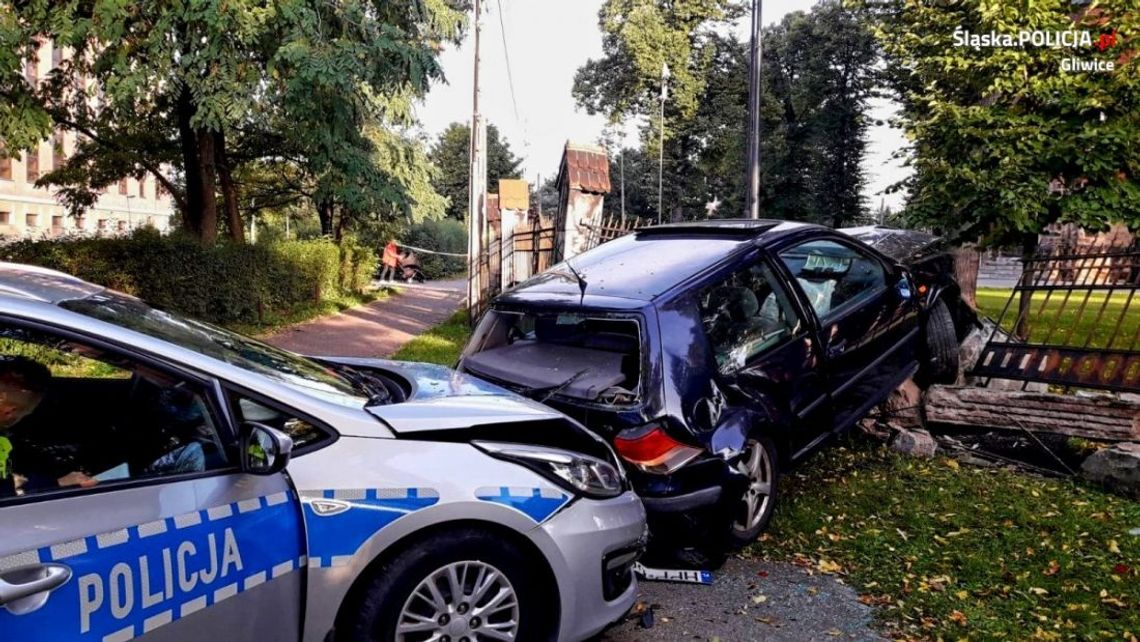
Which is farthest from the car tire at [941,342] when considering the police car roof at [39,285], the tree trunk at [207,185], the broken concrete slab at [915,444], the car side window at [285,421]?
the tree trunk at [207,185]

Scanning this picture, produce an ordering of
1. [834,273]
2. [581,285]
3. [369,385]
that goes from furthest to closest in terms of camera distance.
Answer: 1. [834,273]
2. [581,285]
3. [369,385]

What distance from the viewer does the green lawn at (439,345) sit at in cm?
1076

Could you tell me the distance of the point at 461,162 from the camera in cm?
6138

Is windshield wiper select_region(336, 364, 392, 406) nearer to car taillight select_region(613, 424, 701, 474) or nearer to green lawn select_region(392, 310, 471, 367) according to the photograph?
car taillight select_region(613, 424, 701, 474)

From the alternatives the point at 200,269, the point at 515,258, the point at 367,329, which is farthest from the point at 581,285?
the point at 367,329

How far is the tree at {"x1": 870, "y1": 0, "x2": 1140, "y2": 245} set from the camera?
25.3 feet

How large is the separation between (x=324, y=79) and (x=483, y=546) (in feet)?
29.1

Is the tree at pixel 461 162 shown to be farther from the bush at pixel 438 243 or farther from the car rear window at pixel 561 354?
the car rear window at pixel 561 354

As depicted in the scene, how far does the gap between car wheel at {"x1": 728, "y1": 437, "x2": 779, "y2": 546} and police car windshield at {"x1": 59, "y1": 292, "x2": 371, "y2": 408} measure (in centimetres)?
210

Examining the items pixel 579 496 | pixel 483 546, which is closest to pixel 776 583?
pixel 579 496

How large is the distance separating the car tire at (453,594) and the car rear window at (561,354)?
1.24 meters

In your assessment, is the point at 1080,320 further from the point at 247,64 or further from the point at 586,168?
the point at 247,64

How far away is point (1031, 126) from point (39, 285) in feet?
29.1

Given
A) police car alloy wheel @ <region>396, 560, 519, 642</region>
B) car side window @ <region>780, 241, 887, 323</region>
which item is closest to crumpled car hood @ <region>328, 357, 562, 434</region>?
police car alloy wheel @ <region>396, 560, 519, 642</region>
